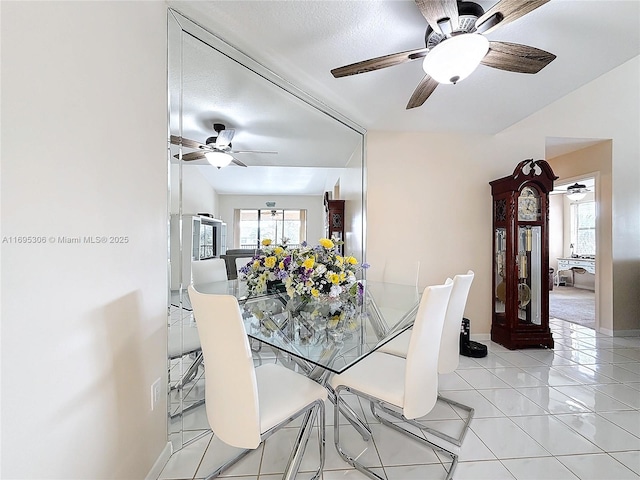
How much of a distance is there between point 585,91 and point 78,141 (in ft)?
16.3

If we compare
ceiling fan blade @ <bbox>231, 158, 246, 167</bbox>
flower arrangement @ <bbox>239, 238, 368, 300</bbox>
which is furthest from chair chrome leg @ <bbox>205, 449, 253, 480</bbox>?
ceiling fan blade @ <bbox>231, 158, 246, 167</bbox>

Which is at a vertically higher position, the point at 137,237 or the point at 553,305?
the point at 137,237

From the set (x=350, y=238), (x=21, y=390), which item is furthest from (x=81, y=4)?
(x=350, y=238)

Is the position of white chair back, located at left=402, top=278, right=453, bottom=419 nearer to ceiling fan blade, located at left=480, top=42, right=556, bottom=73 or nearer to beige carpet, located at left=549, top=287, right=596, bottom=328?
ceiling fan blade, located at left=480, top=42, right=556, bottom=73

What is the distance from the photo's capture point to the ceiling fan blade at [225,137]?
213 cm

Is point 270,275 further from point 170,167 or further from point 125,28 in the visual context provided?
point 125,28

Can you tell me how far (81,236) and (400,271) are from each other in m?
2.99

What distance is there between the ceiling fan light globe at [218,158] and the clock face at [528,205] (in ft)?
10.2

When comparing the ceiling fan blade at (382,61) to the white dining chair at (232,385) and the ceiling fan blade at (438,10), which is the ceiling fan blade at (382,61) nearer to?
the ceiling fan blade at (438,10)

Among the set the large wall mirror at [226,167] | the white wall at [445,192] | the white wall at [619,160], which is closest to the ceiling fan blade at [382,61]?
the large wall mirror at [226,167]

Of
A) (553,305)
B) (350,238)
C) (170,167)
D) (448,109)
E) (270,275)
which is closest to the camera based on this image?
(170,167)

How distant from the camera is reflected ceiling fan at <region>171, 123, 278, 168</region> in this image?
178 cm

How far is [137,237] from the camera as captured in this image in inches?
50.6

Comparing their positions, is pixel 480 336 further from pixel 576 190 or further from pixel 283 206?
pixel 576 190
